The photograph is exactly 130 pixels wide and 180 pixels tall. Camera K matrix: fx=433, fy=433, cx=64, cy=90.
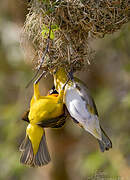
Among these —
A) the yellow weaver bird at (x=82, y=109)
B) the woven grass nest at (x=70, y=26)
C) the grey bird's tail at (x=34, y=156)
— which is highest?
the woven grass nest at (x=70, y=26)

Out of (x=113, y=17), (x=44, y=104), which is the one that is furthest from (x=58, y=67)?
(x=113, y=17)

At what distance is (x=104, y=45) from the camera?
499 cm

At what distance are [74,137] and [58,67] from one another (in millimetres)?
3094

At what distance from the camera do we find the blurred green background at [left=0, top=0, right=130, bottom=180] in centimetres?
426

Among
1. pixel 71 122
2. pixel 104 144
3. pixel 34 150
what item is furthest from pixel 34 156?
pixel 71 122

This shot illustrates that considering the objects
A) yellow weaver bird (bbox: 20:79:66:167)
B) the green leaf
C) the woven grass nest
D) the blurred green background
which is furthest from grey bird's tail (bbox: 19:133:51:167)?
the green leaf

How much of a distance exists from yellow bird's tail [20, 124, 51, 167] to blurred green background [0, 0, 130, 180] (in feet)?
4.57

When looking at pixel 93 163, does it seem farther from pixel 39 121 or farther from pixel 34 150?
pixel 39 121

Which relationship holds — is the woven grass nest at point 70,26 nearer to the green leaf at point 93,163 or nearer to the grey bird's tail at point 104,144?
the grey bird's tail at point 104,144

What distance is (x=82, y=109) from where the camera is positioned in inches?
95.1

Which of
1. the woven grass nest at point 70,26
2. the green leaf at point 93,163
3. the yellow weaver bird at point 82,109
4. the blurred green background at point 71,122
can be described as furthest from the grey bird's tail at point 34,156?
the green leaf at point 93,163

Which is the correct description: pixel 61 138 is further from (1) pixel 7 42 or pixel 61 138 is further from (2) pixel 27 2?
(2) pixel 27 2

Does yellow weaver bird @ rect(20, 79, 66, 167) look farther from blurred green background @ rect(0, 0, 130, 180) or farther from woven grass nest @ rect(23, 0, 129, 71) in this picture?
blurred green background @ rect(0, 0, 130, 180)

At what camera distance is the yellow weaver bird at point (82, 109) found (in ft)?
7.85
